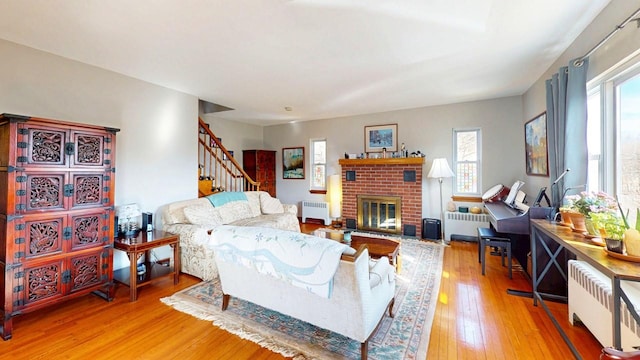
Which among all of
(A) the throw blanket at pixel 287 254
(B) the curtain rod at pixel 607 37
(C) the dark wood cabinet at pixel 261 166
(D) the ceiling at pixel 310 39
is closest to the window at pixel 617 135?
(B) the curtain rod at pixel 607 37

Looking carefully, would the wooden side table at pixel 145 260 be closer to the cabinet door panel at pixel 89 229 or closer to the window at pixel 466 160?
the cabinet door panel at pixel 89 229

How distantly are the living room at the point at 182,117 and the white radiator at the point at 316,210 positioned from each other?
0.27 m

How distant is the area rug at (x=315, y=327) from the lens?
6.21 feet

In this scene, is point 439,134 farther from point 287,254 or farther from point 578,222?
point 287,254

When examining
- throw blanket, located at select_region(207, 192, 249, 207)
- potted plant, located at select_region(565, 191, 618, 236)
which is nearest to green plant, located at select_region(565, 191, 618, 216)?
potted plant, located at select_region(565, 191, 618, 236)

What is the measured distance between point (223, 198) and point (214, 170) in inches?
63.9

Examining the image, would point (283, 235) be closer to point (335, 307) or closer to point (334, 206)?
point (335, 307)

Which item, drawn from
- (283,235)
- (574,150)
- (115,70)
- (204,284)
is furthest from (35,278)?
(574,150)

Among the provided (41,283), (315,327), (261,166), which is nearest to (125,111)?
(41,283)

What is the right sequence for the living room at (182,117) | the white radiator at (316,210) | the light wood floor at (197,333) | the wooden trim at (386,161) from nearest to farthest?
the light wood floor at (197,333)
the living room at (182,117)
the wooden trim at (386,161)
the white radiator at (316,210)

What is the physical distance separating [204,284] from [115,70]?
2904mm

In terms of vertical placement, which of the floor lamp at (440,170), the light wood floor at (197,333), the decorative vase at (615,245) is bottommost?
the light wood floor at (197,333)

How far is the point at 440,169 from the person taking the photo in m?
4.72

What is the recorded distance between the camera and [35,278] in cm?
221
